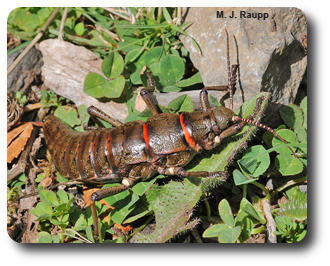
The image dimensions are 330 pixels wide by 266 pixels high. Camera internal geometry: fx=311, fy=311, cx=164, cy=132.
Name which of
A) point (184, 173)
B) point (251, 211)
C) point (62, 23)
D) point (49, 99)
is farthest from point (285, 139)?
point (62, 23)

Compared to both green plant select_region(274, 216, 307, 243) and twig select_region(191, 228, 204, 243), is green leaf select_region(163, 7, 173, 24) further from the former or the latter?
green plant select_region(274, 216, 307, 243)

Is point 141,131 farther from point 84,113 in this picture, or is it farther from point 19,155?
point 19,155

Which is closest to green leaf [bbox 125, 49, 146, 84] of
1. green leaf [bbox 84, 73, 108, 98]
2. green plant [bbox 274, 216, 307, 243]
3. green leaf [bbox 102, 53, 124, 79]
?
green leaf [bbox 102, 53, 124, 79]

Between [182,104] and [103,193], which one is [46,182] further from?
[182,104]

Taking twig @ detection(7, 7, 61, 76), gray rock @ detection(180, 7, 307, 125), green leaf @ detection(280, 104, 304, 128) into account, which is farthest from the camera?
twig @ detection(7, 7, 61, 76)

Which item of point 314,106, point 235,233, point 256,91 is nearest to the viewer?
point 235,233

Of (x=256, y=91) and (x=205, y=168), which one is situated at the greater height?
(x=256, y=91)

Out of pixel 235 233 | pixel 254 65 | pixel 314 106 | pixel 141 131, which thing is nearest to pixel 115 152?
pixel 141 131
